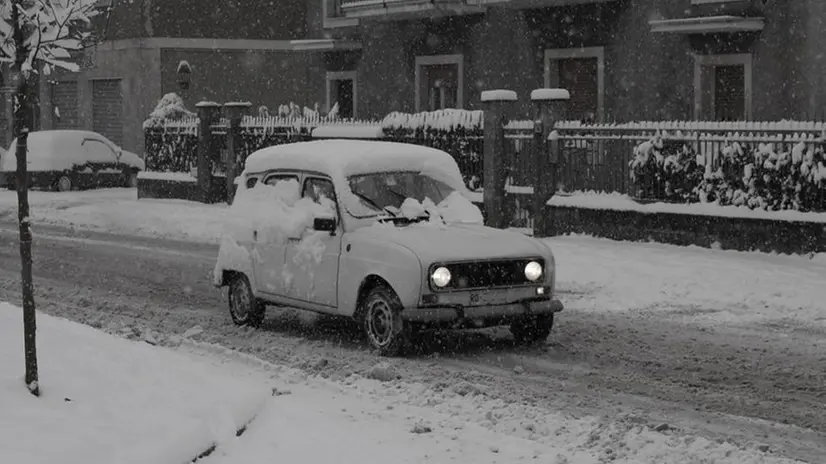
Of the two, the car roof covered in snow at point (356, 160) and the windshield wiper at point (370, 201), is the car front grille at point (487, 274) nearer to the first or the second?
the windshield wiper at point (370, 201)

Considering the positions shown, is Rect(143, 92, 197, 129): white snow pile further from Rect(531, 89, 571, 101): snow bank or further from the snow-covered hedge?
the snow-covered hedge

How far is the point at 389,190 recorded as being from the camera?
11.4m

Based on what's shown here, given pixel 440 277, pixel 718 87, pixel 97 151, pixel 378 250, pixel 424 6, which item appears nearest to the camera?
pixel 440 277

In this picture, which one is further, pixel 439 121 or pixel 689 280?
pixel 439 121

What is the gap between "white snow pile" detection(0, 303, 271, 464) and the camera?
6.53 m

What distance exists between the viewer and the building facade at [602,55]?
2261cm

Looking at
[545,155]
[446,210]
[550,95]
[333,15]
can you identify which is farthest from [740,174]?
[333,15]

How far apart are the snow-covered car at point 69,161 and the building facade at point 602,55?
23.1 ft

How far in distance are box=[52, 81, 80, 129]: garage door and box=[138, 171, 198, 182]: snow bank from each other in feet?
41.0

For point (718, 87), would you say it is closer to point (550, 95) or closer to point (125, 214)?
point (550, 95)

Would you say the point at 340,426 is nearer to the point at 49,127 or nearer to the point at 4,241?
the point at 4,241

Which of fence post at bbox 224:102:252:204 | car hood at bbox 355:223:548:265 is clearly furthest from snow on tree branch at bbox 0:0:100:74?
fence post at bbox 224:102:252:204

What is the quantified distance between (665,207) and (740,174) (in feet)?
3.94

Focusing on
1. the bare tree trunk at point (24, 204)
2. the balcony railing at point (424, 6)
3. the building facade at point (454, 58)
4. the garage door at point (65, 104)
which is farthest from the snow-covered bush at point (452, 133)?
the garage door at point (65, 104)
